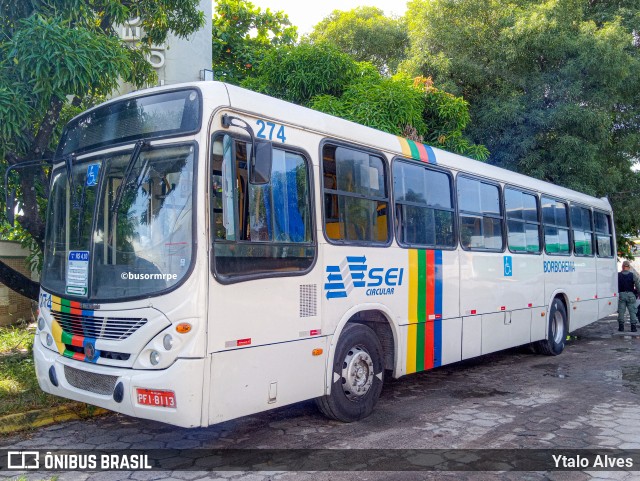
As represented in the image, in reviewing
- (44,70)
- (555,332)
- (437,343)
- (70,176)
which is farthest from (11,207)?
(555,332)

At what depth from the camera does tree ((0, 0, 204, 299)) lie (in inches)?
241

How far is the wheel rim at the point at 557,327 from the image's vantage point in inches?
429

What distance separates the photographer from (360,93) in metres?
12.6

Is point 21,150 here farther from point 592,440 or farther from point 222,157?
point 592,440

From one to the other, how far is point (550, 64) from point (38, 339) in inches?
570

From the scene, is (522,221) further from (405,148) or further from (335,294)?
(335,294)

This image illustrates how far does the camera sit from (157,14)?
330 inches

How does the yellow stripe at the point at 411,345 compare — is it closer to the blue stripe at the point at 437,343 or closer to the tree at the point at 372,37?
the blue stripe at the point at 437,343

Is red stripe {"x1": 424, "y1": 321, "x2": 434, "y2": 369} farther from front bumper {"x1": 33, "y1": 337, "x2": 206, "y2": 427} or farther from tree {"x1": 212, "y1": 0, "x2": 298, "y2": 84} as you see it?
tree {"x1": 212, "y1": 0, "x2": 298, "y2": 84}

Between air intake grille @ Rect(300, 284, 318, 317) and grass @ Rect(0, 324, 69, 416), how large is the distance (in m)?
2.90

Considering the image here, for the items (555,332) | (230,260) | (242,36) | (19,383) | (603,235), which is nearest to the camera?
(230,260)

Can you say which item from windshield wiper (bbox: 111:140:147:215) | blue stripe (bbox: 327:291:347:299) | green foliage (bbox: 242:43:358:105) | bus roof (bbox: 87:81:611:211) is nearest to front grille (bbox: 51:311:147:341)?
windshield wiper (bbox: 111:140:147:215)

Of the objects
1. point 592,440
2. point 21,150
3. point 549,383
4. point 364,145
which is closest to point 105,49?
point 21,150

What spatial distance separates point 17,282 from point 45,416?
9.78 feet
